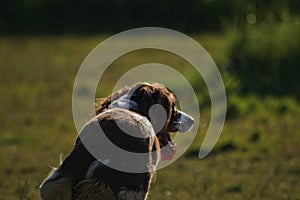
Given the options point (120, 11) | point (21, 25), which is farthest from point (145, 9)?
point (21, 25)

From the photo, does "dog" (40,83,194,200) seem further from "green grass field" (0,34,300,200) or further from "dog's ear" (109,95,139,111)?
"green grass field" (0,34,300,200)

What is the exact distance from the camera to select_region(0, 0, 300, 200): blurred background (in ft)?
30.1

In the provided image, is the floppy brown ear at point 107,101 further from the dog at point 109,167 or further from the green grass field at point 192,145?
the green grass field at point 192,145

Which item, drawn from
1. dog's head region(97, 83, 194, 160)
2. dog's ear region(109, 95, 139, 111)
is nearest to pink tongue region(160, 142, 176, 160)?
dog's head region(97, 83, 194, 160)

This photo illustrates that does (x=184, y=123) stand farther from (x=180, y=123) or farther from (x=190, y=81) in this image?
(x=190, y=81)

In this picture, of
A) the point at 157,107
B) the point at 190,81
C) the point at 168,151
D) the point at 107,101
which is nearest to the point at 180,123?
the point at 168,151

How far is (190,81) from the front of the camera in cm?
1400

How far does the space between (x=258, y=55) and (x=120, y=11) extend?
360 inches

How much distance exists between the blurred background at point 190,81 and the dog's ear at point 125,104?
4.89ft

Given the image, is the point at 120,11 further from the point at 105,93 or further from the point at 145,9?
the point at 105,93

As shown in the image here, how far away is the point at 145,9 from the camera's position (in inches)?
915

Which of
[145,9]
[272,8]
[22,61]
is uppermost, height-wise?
[272,8]

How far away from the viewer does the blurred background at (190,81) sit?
361 inches

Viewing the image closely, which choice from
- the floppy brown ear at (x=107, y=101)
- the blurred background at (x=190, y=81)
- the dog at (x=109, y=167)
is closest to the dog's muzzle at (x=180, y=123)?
the floppy brown ear at (x=107, y=101)
